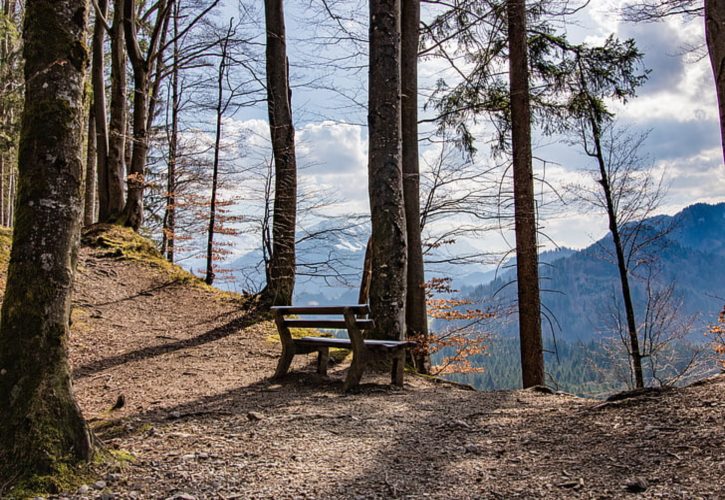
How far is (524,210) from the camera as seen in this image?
25.3ft

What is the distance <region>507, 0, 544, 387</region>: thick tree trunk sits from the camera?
7484 millimetres

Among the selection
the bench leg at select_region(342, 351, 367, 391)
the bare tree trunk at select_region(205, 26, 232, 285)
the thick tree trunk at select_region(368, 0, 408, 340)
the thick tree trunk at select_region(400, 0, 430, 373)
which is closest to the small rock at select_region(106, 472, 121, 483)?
the bench leg at select_region(342, 351, 367, 391)

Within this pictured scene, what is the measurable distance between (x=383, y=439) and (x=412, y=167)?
5898 mm

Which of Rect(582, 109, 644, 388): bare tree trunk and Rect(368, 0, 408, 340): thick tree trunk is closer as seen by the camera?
Rect(368, 0, 408, 340): thick tree trunk

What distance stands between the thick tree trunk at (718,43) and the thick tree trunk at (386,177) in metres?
3.47

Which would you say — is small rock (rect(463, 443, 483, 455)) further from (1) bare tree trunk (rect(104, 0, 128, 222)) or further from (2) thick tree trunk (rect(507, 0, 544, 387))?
(1) bare tree trunk (rect(104, 0, 128, 222))

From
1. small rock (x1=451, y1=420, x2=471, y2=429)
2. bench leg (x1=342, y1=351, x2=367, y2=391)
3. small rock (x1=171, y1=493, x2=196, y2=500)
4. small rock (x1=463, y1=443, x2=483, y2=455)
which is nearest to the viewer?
small rock (x1=171, y1=493, x2=196, y2=500)

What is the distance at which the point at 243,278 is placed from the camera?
9.88 m

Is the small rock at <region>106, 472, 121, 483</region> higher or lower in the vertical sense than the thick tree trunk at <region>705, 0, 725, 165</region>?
lower

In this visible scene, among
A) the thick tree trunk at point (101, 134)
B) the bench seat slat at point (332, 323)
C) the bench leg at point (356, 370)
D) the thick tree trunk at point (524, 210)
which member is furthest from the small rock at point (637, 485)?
the thick tree trunk at point (101, 134)

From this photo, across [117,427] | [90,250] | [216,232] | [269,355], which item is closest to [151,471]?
[117,427]

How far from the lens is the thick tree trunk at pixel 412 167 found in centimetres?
873

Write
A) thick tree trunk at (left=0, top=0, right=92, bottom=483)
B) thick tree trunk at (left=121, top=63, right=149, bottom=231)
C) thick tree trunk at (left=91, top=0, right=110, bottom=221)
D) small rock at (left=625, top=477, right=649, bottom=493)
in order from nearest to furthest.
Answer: small rock at (left=625, top=477, right=649, bottom=493) → thick tree trunk at (left=0, top=0, right=92, bottom=483) → thick tree trunk at (left=91, top=0, right=110, bottom=221) → thick tree trunk at (left=121, top=63, right=149, bottom=231)

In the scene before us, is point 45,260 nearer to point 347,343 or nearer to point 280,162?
point 347,343
